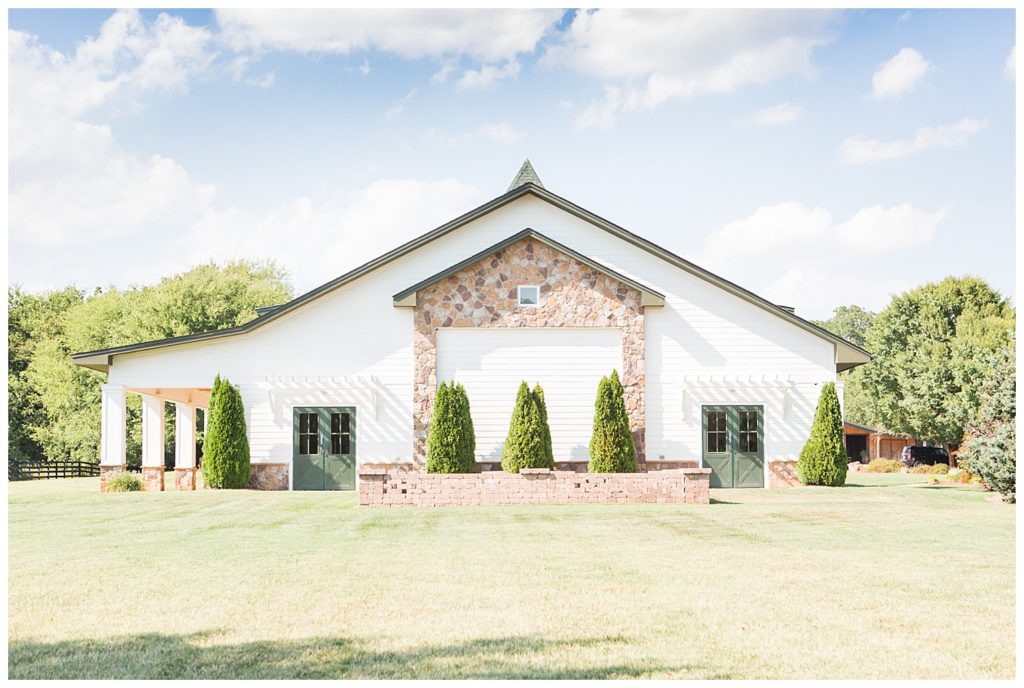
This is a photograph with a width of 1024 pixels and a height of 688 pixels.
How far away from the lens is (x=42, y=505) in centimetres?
1900

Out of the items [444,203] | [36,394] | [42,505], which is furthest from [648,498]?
[36,394]

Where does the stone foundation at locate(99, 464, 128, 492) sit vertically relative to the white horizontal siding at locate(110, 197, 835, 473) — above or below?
below

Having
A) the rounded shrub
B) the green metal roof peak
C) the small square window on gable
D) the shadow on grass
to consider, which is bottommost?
the rounded shrub

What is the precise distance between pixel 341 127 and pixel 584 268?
7.39m

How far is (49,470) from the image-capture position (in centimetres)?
4481

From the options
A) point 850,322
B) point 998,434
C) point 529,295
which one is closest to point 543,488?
point 529,295

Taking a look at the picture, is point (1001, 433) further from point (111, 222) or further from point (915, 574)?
point (111, 222)

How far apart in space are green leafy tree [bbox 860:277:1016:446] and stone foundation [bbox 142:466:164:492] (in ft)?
104

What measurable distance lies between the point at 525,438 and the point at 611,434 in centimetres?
208

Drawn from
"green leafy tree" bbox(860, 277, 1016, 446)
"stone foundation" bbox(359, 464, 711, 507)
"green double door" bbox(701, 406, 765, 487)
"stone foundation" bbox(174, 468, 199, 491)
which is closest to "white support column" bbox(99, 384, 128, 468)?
"stone foundation" bbox(174, 468, 199, 491)

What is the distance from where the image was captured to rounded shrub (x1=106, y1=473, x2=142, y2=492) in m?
22.8

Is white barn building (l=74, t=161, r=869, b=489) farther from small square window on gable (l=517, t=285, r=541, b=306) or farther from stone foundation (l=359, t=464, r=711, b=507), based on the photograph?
stone foundation (l=359, t=464, r=711, b=507)

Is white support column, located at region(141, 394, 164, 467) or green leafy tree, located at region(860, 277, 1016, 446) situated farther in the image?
green leafy tree, located at region(860, 277, 1016, 446)

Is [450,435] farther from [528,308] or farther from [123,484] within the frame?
[123,484]
